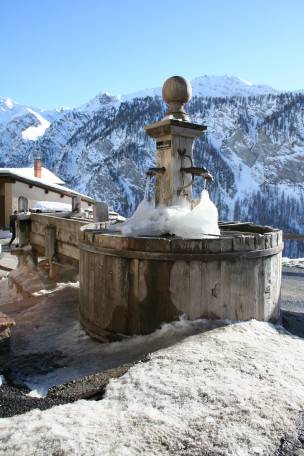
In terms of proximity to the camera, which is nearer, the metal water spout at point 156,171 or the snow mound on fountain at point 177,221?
the snow mound on fountain at point 177,221

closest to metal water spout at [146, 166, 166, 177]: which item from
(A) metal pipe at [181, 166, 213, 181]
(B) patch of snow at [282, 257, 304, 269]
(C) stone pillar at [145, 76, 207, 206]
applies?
(C) stone pillar at [145, 76, 207, 206]

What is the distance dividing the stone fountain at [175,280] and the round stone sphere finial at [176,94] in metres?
2.09

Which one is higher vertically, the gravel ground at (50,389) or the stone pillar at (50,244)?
the stone pillar at (50,244)

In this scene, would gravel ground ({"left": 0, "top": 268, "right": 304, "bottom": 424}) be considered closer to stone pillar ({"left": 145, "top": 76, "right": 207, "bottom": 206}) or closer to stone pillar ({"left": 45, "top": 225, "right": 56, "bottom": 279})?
stone pillar ({"left": 145, "top": 76, "right": 207, "bottom": 206})

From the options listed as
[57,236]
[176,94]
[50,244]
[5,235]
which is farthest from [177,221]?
[5,235]

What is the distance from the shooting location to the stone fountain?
484cm

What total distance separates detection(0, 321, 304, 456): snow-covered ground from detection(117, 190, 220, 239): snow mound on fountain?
1.79m

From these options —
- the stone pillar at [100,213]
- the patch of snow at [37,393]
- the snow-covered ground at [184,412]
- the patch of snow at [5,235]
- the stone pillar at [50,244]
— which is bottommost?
the patch of snow at [37,393]

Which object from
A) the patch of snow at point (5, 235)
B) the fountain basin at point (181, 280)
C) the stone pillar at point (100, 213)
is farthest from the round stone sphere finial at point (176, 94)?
the patch of snow at point (5, 235)

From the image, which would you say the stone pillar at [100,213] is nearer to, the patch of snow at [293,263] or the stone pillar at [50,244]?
the stone pillar at [50,244]

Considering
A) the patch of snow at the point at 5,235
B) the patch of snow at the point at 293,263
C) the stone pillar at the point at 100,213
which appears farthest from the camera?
the patch of snow at the point at 5,235

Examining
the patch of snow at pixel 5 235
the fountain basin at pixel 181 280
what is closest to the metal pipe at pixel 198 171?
the fountain basin at pixel 181 280

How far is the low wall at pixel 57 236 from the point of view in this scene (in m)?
8.49

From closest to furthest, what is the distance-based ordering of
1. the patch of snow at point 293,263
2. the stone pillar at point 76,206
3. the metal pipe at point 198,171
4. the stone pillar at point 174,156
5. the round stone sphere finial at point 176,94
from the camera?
the metal pipe at point 198,171 < the stone pillar at point 174,156 < the round stone sphere finial at point 176,94 < the stone pillar at point 76,206 < the patch of snow at point 293,263
